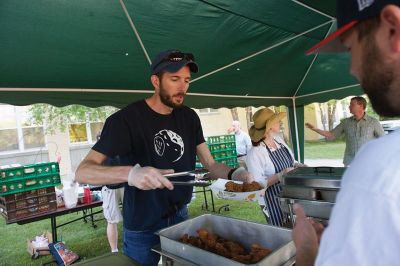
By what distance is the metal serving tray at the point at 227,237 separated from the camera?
3.59 feet

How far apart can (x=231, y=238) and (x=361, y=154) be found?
1.20 m

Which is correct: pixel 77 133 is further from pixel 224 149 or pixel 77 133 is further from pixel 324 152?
pixel 324 152

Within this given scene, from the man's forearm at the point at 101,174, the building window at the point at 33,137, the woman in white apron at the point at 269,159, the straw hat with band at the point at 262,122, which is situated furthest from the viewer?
the building window at the point at 33,137

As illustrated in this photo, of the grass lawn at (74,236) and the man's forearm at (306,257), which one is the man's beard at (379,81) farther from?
the grass lawn at (74,236)

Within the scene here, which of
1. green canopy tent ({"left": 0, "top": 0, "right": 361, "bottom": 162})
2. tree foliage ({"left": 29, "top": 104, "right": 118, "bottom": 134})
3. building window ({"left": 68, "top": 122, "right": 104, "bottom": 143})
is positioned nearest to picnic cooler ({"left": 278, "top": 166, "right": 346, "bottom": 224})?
green canopy tent ({"left": 0, "top": 0, "right": 361, "bottom": 162})

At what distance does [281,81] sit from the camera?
5180 millimetres

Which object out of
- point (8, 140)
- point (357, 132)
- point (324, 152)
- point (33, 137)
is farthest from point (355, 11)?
point (324, 152)

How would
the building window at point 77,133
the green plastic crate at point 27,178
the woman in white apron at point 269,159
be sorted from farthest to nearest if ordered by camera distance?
the building window at point 77,133 → the green plastic crate at point 27,178 → the woman in white apron at point 269,159

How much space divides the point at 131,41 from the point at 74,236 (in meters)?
3.98

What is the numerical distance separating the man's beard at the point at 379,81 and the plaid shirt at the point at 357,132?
4635 mm

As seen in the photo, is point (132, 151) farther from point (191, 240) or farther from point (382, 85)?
point (382, 85)

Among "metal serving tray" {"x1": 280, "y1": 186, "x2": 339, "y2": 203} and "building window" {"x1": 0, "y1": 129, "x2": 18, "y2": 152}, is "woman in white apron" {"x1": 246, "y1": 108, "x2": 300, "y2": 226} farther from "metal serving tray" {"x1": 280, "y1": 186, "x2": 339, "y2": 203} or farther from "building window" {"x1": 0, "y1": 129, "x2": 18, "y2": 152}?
"building window" {"x1": 0, "y1": 129, "x2": 18, "y2": 152}

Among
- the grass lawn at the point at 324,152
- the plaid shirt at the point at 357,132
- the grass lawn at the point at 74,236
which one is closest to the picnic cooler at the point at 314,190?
the grass lawn at the point at 74,236

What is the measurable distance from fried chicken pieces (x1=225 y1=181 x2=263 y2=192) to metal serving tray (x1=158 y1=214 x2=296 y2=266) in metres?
0.43
